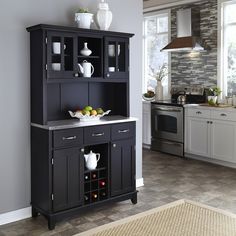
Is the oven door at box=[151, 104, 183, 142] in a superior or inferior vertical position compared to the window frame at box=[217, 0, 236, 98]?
inferior

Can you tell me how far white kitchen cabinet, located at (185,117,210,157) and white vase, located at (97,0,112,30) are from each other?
2851mm

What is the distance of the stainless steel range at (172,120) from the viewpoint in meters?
6.78

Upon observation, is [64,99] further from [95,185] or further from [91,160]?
[95,185]

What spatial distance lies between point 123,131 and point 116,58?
32.0 inches

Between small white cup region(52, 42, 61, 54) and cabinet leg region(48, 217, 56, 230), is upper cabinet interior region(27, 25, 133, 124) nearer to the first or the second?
small white cup region(52, 42, 61, 54)

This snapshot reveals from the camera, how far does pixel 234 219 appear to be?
10.2 ft

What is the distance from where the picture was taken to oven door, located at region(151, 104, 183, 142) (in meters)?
6.78

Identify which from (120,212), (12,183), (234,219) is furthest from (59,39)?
(234,219)

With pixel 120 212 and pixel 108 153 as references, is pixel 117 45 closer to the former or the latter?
pixel 108 153

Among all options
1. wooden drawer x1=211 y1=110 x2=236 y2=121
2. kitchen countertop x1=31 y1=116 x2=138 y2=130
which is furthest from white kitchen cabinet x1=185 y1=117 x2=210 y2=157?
kitchen countertop x1=31 y1=116 x2=138 y2=130

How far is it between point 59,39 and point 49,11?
0.43 metres

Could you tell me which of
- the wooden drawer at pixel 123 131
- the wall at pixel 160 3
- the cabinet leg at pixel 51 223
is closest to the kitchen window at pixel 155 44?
the wall at pixel 160 3

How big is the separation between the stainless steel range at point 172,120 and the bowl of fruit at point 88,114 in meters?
2.83

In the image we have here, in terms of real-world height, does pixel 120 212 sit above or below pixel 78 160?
below
